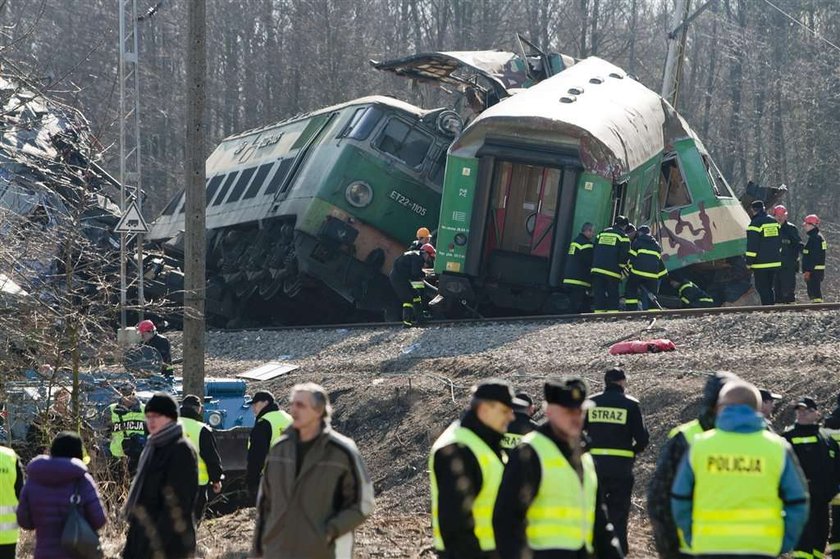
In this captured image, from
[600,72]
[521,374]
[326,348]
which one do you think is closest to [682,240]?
[600,72]

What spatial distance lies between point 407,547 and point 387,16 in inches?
1760

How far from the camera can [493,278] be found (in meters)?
20.4

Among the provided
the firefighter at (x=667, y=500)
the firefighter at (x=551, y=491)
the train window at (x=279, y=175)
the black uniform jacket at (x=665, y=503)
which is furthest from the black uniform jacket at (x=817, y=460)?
the train window at (x=279, y=175)

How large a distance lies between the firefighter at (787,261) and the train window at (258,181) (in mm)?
10006

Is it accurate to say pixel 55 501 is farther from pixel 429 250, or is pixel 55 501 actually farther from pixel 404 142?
pixel 404 142

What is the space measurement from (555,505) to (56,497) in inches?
103

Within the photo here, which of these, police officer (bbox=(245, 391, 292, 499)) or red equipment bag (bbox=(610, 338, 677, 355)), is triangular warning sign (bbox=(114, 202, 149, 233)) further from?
police officer (bbox=(245, 391, 292, 499))

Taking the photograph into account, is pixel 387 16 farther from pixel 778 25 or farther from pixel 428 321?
pixel 428 321

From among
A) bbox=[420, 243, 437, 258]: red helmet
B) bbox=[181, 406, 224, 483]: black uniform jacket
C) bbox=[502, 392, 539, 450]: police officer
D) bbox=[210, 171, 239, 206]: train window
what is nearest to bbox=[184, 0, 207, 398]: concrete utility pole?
bbox=[181, 406, 224, 483]: black uniform jacket

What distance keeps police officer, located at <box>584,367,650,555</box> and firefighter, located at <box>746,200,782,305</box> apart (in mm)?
10744

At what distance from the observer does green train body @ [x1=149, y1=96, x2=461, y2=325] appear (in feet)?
78.3

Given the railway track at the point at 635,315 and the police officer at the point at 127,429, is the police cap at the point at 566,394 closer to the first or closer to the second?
the police officer at the point at 127,429

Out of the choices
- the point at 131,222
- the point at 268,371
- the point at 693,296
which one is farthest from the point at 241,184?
the point at 268,371

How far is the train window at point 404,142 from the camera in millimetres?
24578
